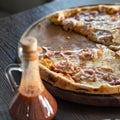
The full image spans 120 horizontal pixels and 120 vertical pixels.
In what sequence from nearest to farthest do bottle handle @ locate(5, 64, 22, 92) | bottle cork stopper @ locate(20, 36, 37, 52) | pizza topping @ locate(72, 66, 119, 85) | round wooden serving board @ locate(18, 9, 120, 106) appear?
bottle cork stopper @ locate(20, 36, 37, 52)
bottle handle @ locate(5, 64, 22, 92)
pizza topping @ locate(72, 66, 119, 85)
round wooden serving board @ locate(18, 9, 120, 106)

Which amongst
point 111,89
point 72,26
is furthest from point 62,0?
point 111,89

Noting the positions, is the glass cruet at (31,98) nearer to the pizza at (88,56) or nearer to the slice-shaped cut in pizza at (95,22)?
the pizza at (88,56)

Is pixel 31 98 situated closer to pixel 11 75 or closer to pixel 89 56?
pixel 11 75

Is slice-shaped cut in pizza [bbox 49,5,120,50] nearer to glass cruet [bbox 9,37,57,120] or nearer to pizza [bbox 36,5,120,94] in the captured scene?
pizza [bbox 36,5,120,94]

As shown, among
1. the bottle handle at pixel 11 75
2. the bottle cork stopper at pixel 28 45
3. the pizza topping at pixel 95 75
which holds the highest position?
the bottle cork stopper at pixel 28 45

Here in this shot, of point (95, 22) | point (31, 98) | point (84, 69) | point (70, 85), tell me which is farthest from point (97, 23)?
point (31, 98)

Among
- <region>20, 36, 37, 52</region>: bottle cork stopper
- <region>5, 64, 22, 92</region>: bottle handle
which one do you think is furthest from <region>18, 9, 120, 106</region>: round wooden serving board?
<region>20, 36, 37, 52</region>: bottle cork stopper

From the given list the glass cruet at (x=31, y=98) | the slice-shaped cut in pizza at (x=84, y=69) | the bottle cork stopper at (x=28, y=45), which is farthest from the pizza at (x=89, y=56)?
the bottle cork stopper at (x=28, y=45)
